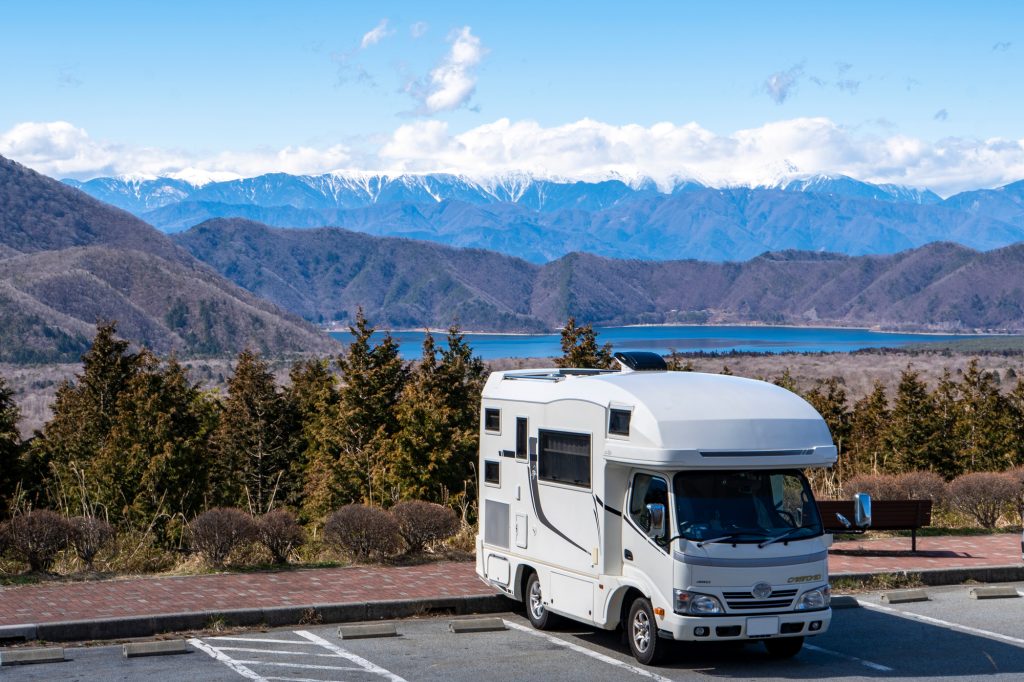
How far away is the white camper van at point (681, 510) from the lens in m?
10.4

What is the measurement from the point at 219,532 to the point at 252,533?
43 cm

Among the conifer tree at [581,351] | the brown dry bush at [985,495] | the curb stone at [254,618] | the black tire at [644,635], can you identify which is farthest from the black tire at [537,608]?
the conifer tree at [581,351]

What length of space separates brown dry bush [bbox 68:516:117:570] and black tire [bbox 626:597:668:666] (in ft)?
22.2

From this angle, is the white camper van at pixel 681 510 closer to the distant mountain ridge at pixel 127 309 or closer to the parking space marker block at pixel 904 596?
the parking space marker block at pixel 904 596

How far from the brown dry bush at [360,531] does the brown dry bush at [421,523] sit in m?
0.23

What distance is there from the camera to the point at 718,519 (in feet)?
34.8

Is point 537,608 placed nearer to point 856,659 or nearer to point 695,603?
point 695,603

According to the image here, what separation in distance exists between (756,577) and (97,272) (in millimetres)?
173618

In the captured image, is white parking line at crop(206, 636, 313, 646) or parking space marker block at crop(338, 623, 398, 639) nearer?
white parking line at crop(206, 636, 313, 646)

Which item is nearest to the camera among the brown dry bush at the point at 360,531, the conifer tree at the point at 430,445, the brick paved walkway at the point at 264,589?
the brick paved walkway at the point at 264,589

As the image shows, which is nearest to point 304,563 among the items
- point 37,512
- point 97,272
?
point 37,512

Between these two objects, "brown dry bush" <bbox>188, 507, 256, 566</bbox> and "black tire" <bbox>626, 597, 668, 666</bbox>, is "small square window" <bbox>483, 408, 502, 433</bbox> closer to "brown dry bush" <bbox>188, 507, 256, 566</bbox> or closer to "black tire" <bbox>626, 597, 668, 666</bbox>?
"black tire" <bbox>626, 597, 668, 666</bbox>

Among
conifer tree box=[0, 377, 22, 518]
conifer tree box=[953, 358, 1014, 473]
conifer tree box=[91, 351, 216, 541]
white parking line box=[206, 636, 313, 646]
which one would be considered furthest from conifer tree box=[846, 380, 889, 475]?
white parking line box=[206, 636, 313, 646]

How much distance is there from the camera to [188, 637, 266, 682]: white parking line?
10.2 metres
